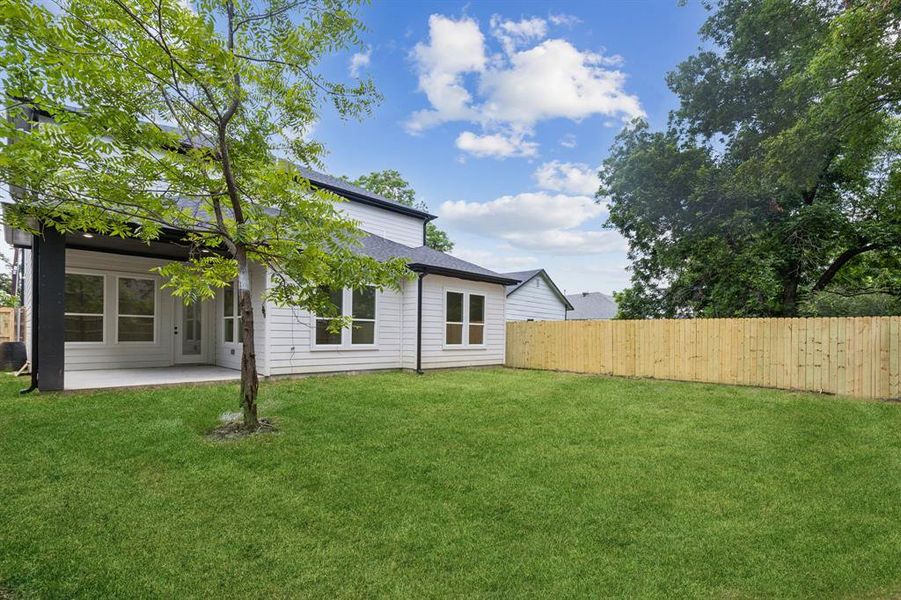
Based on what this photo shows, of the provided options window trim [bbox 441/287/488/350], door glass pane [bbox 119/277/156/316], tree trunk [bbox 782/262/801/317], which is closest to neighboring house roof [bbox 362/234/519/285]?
window trim [bbox 441/287/488/350]

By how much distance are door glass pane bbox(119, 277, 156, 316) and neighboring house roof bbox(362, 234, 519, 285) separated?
15.1ft

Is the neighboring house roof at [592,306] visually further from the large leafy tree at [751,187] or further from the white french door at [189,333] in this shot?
the white french door at [189,333]

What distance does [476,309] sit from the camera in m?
11.8

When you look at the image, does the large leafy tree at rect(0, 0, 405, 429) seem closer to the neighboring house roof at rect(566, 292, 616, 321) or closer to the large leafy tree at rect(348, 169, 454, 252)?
the large leafy tree at rect(348, 169, 454, 252)

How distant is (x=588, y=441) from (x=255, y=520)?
3460 millimetres

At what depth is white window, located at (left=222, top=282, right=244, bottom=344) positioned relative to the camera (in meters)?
9.30

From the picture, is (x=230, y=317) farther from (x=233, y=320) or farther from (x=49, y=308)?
(x=49, y=308)

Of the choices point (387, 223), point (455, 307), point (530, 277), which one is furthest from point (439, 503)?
point (530, 277)

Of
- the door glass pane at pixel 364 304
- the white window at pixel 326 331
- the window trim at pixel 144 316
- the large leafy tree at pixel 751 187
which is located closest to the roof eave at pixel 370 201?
the door glass pane at pixel 364 304

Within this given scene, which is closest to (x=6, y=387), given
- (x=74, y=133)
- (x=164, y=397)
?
(x=164, y=397)

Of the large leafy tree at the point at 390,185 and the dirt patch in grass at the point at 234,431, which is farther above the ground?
the large leafy tree at the point at 390,185

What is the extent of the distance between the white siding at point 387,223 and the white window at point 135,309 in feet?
16.8

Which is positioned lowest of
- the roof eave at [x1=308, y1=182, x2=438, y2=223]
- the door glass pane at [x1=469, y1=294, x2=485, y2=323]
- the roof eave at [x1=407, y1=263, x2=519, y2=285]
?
the door glass pane at [x1=469, y1=294, x2=485, y2=323]

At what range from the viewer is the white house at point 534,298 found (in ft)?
65.0
